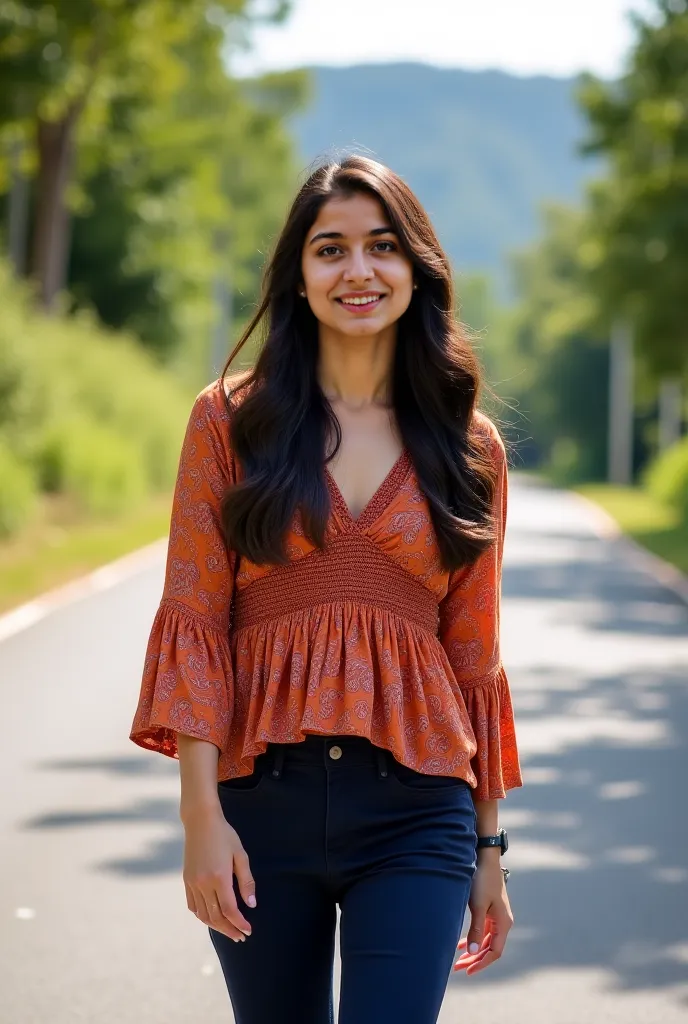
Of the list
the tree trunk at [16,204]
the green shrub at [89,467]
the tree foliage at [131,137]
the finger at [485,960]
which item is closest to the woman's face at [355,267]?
the finger at [485,960]

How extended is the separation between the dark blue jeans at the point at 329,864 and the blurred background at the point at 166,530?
0.89m

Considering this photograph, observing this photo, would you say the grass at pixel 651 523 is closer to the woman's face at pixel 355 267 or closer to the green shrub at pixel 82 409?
the green shrub at pixel 82 409

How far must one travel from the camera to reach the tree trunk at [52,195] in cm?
3177

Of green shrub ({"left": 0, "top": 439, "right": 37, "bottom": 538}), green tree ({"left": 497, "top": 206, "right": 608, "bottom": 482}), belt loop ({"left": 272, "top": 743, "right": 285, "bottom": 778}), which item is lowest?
belt loop ({"left": 272, "top": 743, "right": 285, "bottom": 778})

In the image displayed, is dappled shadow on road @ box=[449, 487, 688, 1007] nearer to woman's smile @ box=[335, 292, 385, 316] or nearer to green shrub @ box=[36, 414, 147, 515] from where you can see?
woman's smile @ box=[335, 292, 385, 316]

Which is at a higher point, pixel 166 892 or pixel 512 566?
pixel 512 566

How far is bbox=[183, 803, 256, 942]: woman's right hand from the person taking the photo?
277cm

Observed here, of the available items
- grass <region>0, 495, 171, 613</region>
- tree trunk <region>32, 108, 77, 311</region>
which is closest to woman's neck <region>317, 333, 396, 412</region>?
grass <region>0, 495, 171, 613</region>

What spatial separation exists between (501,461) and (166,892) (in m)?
3.33

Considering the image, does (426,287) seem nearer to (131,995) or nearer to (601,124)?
(131,995)

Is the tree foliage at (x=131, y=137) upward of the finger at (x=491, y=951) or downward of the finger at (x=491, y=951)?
upward

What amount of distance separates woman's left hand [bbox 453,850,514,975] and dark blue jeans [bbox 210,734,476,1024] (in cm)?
14

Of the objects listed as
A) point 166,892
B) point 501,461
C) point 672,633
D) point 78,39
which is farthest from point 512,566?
point 501,461

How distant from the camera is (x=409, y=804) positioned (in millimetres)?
2885
